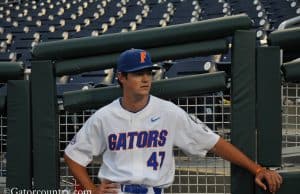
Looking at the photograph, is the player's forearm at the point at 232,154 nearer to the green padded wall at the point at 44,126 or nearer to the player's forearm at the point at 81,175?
the player's forearm at the point at 81,175

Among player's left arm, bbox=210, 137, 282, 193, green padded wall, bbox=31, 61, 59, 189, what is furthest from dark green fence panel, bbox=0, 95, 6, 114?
player's left arm, bbox=210, 137, 282, 193

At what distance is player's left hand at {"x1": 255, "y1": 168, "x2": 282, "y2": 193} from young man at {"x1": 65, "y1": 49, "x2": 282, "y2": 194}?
1.22 feet

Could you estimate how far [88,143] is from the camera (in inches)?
85.6

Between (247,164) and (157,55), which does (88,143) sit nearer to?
(157,55)

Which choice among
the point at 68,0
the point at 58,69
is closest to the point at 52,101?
the point at 58,69

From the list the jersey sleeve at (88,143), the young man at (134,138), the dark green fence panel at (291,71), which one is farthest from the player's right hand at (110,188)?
the dark green fence panel at (291,71)

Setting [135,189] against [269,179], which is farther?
[269,179]

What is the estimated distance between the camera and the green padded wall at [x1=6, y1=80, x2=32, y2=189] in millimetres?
2518

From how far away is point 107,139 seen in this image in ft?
7.00

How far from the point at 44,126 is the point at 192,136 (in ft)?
2.68

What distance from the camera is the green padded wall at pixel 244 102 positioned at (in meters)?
2.42

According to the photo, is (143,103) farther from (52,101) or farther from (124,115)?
(52,101)

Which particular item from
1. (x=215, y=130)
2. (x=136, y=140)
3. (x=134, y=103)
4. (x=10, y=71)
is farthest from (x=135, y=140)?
(x=10, y=71)

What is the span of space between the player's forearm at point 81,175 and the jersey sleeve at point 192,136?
43cm
